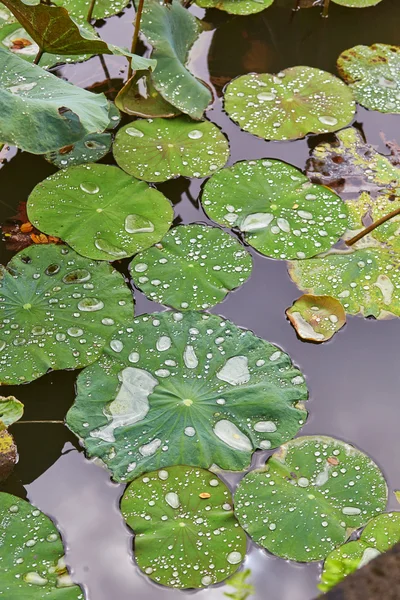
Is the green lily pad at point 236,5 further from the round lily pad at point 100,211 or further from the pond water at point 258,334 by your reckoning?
the round lily pad at point 100,211

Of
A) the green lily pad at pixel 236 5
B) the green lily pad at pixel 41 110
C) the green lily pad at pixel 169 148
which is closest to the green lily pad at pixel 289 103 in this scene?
the green lily pad at pixel 169 148

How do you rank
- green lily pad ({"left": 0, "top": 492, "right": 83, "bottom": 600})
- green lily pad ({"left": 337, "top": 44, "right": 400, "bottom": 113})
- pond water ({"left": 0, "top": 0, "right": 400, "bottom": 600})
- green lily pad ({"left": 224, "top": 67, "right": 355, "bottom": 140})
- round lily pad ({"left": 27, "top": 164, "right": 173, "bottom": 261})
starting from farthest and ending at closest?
green lily pad ({"left": 337, "top": 44, "right": 400, "bottom": 113})
green lily pad ({"left": 224, "top": 67, "right": 355, "bottom": 140})
round lily pad ({"left": 27, "top": 164, "right": 173, "bottom": 261})
pond water ({"left": 0, "top": 0, "right": 400, "bottom": 600})
green lily pad ({"left": 0, "top": 492, "right": 83, "bottom": 600})

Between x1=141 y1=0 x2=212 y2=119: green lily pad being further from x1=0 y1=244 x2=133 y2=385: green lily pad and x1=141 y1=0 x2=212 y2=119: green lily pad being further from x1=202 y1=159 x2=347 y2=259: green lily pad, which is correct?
x1=0 y1=244 x2=133 y2=385: green lily pad

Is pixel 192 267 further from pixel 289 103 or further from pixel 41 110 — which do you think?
pixel 289 103

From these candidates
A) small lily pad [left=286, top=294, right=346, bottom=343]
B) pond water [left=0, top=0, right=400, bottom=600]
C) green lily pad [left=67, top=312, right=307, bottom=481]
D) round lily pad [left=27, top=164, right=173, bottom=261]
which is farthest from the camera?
round lily pad [left=27, top=164, right=173, bottom=261]

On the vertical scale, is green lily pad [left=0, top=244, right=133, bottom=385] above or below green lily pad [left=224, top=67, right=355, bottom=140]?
below

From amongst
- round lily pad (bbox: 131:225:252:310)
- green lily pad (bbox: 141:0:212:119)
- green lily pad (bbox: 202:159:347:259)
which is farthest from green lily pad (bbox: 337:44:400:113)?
round lily pad (bbox: 131:225:252:310)
